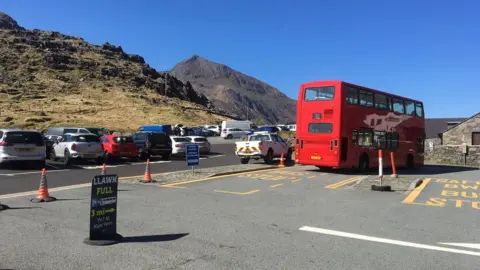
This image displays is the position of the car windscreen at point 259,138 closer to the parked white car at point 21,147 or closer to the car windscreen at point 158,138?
the car windscreen at point 158,138

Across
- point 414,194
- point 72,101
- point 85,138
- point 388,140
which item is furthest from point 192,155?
point 72,101

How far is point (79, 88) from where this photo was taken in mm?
92750

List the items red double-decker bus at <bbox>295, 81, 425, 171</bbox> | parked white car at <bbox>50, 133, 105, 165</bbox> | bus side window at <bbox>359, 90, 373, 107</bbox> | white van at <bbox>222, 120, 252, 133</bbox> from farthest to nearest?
1. white van at <bbox>222, 120, 252, 133</bbox>
2. parked white car at <bbox>50, 133, 105, 165</bbox>
3. bus side window at <bbox>359, 90, 373, 107</bbox>
4. red double-decker bus at <bbox>295, 81, 425, 171</bbox>

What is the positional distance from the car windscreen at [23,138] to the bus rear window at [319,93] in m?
12.1

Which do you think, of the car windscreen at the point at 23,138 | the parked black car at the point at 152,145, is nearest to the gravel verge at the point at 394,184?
the car windscreen at the point at 23,138

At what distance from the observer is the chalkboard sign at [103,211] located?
645cm

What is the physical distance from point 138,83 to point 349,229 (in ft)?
355

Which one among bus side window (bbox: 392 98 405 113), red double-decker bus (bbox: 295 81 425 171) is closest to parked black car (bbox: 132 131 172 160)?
red double-decker bus (bbox: 295 81 425 171)

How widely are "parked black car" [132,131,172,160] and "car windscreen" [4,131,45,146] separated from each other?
762cm

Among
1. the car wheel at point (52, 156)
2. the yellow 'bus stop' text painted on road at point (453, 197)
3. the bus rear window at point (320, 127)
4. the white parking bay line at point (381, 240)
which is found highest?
the bus rear window at point (320, 127)

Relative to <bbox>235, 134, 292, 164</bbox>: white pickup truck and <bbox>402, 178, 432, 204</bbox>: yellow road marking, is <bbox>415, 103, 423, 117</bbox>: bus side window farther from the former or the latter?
<bbox>402, 178, 432, 204</bbox>: yellow road marking

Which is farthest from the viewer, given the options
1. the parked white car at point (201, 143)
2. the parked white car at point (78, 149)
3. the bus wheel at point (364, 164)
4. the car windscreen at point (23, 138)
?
the parked white car at point (201, 143)

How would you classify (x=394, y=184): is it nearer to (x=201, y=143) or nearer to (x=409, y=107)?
(x=409, y=107)

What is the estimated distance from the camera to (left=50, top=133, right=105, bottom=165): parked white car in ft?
70.1
